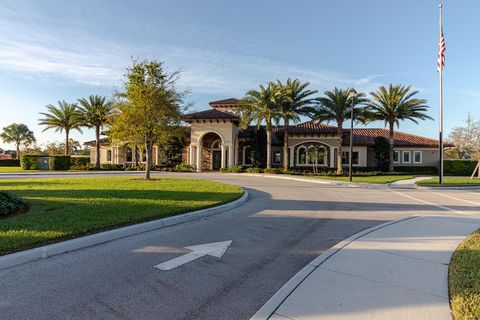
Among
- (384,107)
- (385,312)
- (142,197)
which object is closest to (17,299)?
(385,312)

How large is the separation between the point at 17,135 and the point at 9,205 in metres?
71.7

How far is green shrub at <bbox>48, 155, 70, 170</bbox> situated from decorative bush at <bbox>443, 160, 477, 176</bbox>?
155 feet

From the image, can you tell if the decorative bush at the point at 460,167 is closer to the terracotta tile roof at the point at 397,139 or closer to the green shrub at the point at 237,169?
the terracotta tile roof at the point at 397,139

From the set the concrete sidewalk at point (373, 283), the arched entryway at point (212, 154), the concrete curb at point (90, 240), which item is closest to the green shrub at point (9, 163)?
the arched entryway at point (212, 154)

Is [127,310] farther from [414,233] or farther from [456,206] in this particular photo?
[456,206]

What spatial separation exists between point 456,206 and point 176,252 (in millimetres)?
11652

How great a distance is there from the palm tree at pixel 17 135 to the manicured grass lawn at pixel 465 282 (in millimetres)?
77987

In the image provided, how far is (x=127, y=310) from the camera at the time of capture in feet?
11.2

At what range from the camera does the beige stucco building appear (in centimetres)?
3644

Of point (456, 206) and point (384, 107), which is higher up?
point (384, 107)

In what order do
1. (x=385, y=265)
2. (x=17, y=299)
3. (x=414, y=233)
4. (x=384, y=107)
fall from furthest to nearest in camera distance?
1. (x=384, y=107)
2. (x=414, y=233)
3. (x=385, y=265)
4. (x=17, y=299)

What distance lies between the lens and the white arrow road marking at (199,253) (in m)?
4.83

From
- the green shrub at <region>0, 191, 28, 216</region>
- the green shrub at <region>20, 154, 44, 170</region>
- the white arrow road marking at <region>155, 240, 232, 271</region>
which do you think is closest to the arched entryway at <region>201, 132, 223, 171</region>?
the green shrub at <region>20, 154, 44, 170</region>

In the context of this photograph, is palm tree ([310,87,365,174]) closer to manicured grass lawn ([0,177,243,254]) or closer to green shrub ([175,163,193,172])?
green shrub ([175,163,193,172])
